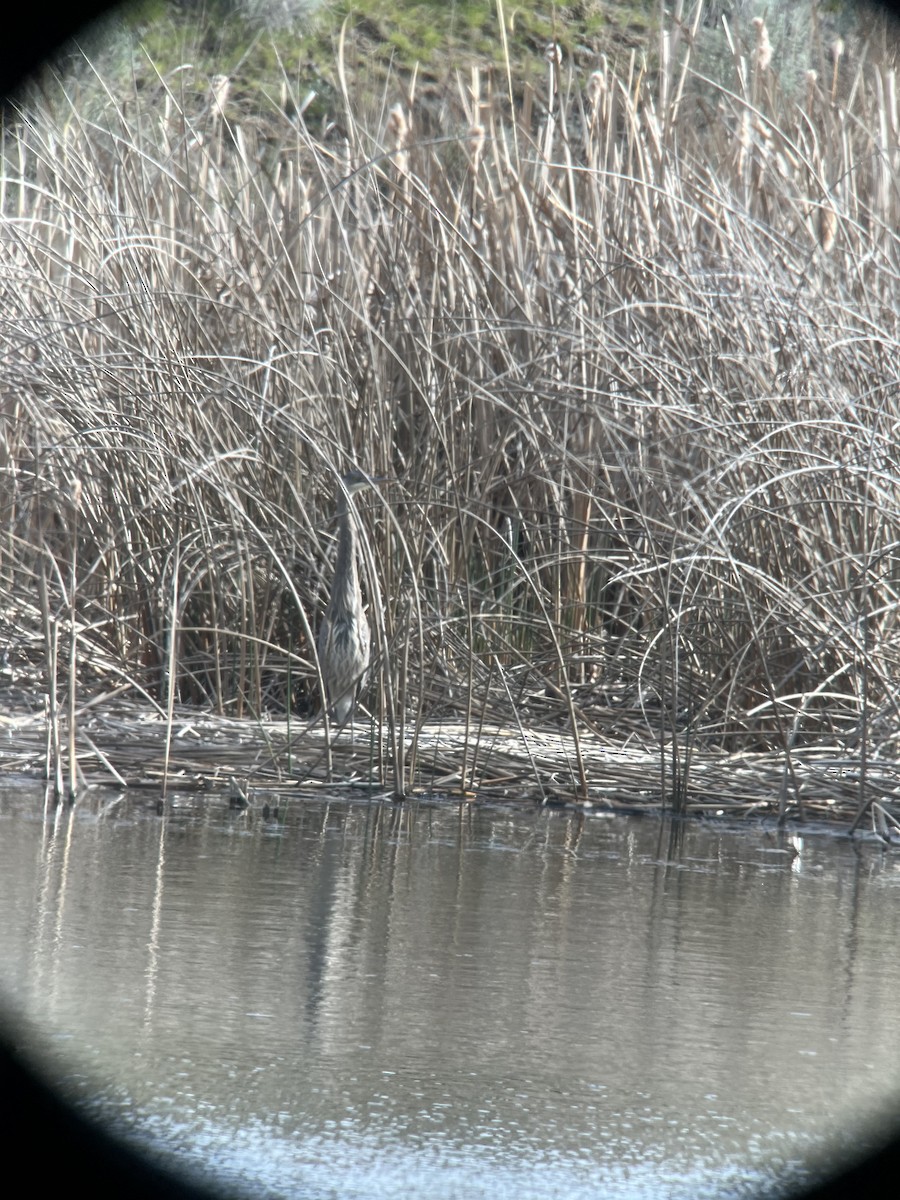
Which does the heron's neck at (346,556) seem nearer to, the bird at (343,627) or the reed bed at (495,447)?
the bird at (343,627)

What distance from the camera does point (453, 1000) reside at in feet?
9.28

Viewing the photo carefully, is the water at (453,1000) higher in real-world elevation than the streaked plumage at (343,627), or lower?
lower

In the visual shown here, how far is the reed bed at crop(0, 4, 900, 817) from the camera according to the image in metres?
4.90

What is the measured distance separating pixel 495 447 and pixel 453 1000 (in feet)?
10.3

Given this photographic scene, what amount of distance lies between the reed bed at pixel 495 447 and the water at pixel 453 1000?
0.68 metres

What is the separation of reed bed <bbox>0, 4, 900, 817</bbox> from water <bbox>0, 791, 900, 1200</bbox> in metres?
0.68

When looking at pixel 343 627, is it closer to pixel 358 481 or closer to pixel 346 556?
pixel 346 556

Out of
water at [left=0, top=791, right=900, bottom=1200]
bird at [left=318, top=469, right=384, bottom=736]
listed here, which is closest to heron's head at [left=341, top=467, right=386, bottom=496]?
bird at [left=318, top=469, right=384, bottom=736]

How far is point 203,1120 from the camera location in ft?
7.32

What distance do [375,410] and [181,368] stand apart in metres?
0.70

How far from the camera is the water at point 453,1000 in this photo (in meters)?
2.22

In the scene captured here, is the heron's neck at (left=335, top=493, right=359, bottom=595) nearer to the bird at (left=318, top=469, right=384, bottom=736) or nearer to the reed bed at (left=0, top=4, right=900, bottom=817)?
the bird at (left=318, top=469, right=384, bottom=736)

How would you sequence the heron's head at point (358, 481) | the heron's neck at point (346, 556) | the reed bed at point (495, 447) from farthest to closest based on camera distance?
the heron's neck at point (346, 556) < the heron's head at point (358, 481) < the reed bed at point (495, 447)

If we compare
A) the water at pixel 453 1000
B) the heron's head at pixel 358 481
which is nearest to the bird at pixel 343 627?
the heron's head at pixel 358 481
